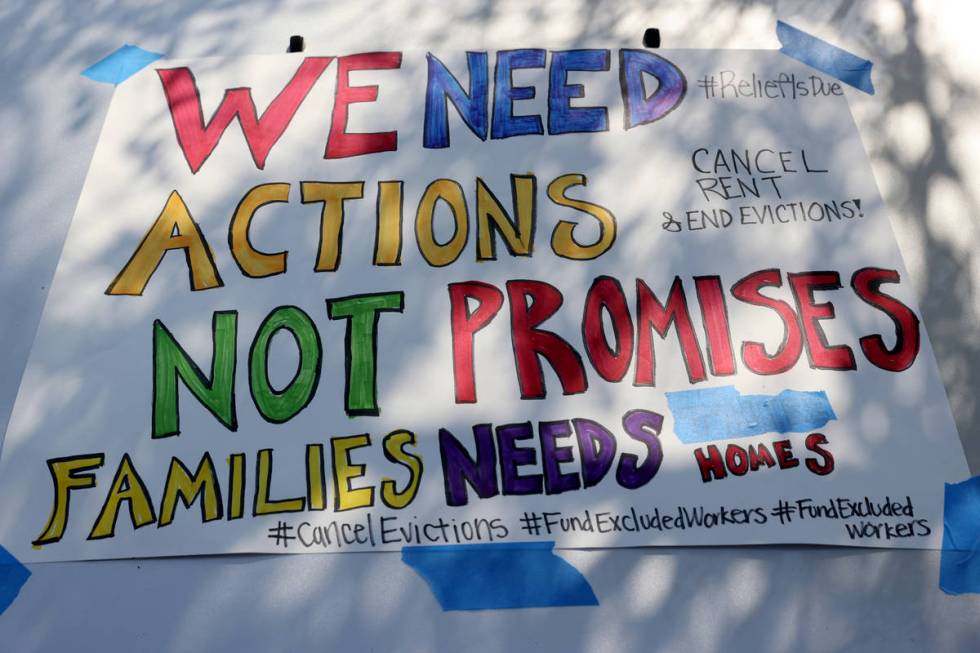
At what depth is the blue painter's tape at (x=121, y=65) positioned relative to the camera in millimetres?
2855

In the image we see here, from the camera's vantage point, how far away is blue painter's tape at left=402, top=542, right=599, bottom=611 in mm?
2357

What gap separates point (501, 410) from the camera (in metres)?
2.47

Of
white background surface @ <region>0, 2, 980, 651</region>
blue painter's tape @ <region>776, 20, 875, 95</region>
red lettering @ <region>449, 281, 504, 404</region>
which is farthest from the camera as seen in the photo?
blue painter's tape @ <region>776, 20, 875, 95</region>

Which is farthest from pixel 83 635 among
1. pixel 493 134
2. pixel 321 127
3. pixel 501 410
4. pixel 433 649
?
pixel 493 134

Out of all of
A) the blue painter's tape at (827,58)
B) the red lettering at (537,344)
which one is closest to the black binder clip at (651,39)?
the blue painter's tape at (827,58)

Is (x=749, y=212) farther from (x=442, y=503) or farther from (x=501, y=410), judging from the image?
(x=442, y=503)

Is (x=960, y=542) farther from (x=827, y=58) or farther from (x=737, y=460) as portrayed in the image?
(x=827, y=58)

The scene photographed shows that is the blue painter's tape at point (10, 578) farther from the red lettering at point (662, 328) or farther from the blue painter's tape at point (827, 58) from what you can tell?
the blue painter's tape at point (827, 58)

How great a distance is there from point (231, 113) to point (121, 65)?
43cm

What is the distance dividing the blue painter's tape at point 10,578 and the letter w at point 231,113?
48.3 inches

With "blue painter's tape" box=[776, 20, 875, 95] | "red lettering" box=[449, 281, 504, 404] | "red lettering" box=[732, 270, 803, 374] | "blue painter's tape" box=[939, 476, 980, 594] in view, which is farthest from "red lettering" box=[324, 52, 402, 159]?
"blue painter's tape" box=[939, 476, 980, 594]

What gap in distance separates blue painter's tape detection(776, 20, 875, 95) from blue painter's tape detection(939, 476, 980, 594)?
1.29 metres

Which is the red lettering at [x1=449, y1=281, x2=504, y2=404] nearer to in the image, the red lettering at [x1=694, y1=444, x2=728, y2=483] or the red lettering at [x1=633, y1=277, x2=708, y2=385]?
the red lettering at [x1=633, y1=277, x2=708, y2=385]

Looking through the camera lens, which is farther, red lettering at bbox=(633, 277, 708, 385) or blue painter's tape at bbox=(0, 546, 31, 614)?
red lettering at bbox=(633, 277, 708, 385)
